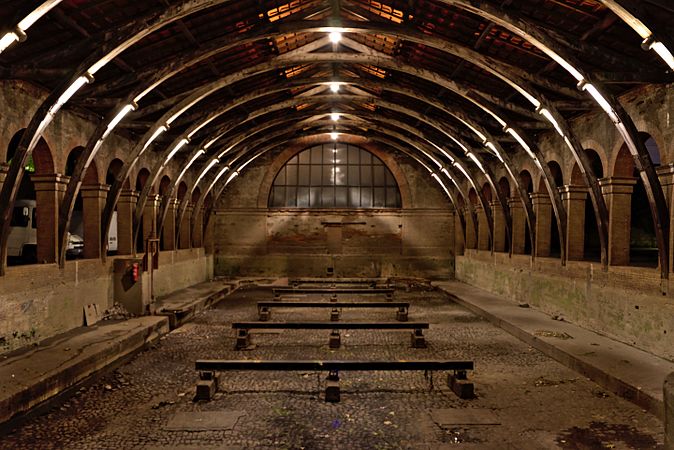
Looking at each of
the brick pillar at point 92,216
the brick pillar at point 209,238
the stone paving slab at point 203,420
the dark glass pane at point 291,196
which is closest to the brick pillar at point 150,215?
the brick pillar at point 92,216

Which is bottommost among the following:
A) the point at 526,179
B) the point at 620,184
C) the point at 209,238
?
the point at 209,238

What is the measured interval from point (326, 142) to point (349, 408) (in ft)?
57.5

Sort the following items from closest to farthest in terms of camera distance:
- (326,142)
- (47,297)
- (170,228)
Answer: (47,297) < (170,228) < (326,142)

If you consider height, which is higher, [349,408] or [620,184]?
[620,184]

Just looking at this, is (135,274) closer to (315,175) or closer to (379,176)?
(315,175)

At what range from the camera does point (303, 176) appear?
74.2ft

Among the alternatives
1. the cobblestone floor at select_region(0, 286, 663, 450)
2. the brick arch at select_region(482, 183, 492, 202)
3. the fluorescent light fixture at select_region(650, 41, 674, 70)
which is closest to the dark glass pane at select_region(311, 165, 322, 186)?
the brick arch at select_region(482, 183, 492, 202)

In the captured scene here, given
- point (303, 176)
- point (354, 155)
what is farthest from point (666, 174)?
point (303, 176)

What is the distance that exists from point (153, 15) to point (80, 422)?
5.88m

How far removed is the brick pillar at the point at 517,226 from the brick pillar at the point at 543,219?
1422mm

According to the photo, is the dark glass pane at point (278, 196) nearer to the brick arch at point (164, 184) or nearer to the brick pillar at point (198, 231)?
the brick pillar at point (198, 231)

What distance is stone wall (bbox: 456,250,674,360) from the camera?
8141mm

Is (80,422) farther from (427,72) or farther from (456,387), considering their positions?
(427,72)

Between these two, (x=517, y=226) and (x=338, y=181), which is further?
(x=338, y=181)
